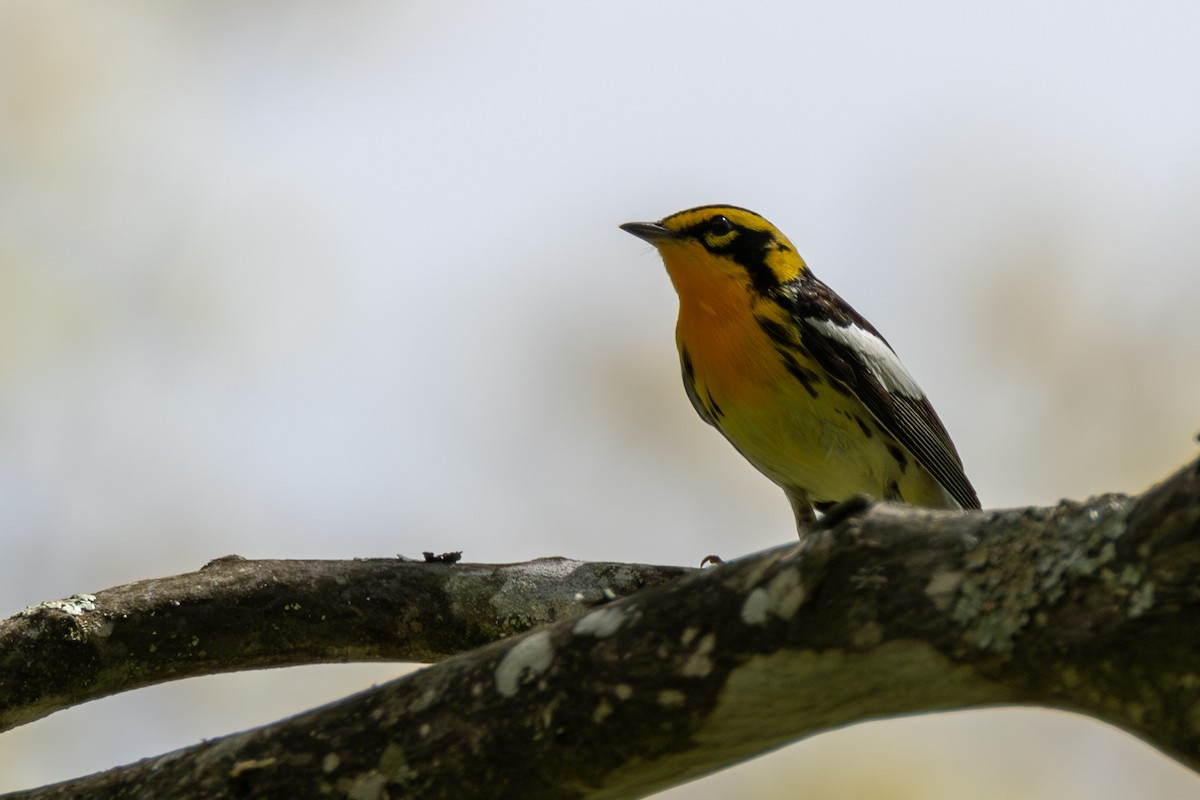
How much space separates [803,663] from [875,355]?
3.97 meters

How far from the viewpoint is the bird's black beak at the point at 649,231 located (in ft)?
19.9

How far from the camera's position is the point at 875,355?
5883 millimetres

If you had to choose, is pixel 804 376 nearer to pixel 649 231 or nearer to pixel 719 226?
pixel 719 226

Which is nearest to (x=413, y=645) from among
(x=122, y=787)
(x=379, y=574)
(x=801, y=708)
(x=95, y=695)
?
(x=379, y=574)

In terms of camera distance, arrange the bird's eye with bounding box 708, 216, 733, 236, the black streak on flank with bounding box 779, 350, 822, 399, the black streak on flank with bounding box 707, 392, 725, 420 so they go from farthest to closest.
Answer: the bird's eye with bounding box 708, 216, 733, 236, the black streak on flank with bounding box 707, 392, 725, 420, the black streak on flank with bounding box 779, 350, 822, 399

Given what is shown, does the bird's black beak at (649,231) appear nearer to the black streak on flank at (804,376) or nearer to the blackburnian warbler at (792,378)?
the blackburnian warbler at (792,378)

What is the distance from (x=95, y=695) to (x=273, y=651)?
0.57 metres

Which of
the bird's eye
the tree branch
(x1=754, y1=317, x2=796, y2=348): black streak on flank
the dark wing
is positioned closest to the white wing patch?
the dark wing

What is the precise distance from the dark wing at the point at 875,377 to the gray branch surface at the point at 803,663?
3561 millimetres

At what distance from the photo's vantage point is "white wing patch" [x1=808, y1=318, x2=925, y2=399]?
18.9 feet

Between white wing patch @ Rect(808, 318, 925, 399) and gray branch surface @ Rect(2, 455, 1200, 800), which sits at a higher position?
white wing patch @ Rect(808, 318, 925, 399)

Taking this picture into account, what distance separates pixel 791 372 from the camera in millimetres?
5664

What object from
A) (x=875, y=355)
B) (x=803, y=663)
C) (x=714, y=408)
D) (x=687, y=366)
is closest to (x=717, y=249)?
(x=687, y=366)

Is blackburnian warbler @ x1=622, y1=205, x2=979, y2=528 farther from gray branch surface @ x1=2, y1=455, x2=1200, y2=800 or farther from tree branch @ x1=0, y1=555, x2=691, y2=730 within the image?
gray branch surface @ x1=2, y1=455, x2=1200, y2=800
